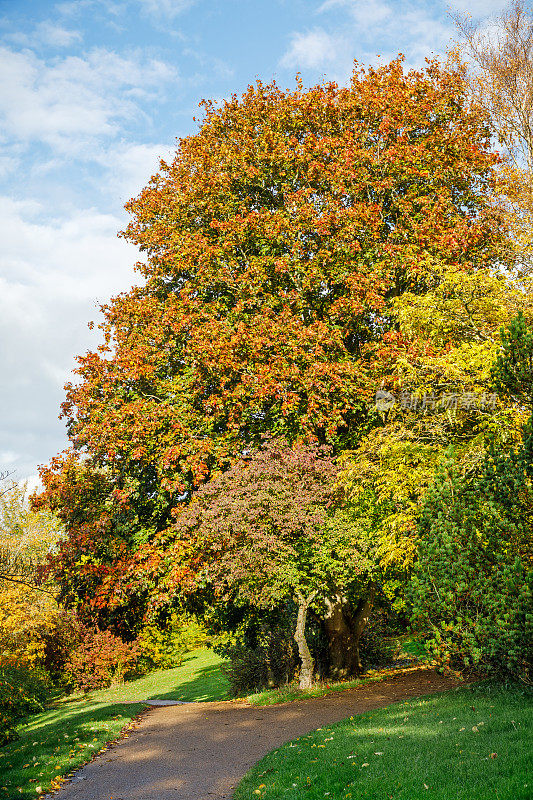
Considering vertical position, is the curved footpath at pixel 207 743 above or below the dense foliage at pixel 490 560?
below

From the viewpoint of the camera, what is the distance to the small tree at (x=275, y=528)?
39.0 feet

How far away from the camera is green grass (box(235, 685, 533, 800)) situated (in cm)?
485

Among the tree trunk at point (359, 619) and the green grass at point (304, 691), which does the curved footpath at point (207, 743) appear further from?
the tree trunk at point (359, 619)

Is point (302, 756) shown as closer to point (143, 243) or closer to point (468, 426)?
point (468, 426)

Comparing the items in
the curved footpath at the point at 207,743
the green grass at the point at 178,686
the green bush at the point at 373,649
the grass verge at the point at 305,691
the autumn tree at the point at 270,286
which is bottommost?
the green grass at the point at 178,686

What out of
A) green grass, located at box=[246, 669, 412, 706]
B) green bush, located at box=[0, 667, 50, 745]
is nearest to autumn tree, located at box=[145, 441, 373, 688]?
green grass, located at box=[246, 669, 412, 706]

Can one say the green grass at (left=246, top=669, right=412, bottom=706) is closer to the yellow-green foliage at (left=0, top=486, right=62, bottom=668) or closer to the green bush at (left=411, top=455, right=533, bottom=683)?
the green bush at (left=411, top=455, right=533, bottom=683)

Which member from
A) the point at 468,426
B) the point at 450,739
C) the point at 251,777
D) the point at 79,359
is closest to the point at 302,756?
the point at 251,777

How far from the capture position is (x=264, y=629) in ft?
53.4

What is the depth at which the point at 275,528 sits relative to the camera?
12312mm

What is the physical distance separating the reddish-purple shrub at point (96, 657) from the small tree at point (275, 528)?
40.8 ft

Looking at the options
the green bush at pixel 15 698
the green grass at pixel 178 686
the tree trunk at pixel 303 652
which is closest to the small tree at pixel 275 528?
the tree trunk at pixel 303 652

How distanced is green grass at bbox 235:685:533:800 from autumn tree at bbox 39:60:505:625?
21.2ft

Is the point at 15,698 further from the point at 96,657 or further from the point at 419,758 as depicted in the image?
the point at 419,758
